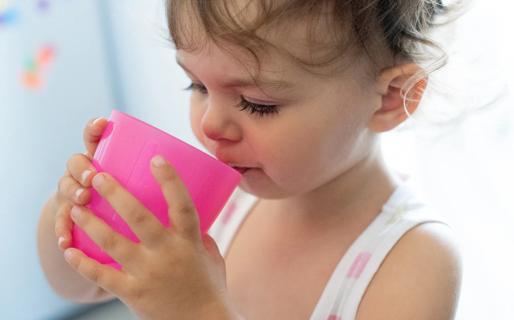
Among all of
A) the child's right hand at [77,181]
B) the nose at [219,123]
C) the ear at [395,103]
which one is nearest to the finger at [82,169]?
the child's right hand at [77,181]

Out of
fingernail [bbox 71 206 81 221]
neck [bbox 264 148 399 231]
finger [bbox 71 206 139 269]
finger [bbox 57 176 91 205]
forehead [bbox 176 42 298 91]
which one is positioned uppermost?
forehead [bbox 176 42 298 91]

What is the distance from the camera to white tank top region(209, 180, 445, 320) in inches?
30.3

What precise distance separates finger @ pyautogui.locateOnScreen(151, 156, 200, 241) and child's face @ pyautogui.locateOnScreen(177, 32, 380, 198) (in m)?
0.11

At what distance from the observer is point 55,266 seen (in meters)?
0.88

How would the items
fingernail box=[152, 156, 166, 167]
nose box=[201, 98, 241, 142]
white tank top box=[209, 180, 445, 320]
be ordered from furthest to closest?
white tank top box=[209, 180, 445, 320] → nose box=[201, 98, 241, 142] → fingernail box=[152, 156, 166, 167]

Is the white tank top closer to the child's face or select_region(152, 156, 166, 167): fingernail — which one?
the child's face

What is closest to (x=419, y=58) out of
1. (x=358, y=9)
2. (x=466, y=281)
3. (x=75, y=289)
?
(x=358, y=9)

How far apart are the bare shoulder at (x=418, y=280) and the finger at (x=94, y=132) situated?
0.34m

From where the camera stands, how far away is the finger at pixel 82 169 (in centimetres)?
61

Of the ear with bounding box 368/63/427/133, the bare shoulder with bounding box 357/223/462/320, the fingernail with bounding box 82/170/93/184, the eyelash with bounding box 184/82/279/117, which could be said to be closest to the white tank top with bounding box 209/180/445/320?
the bare shoulder with bounding box 357/223/462/320

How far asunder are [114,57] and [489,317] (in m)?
0.96

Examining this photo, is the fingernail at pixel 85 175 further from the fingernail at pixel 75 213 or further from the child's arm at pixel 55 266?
the child's arm at pixel 55 266

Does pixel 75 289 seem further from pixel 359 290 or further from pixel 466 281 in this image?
pixel 466 281

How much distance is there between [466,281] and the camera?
3.12 ft
